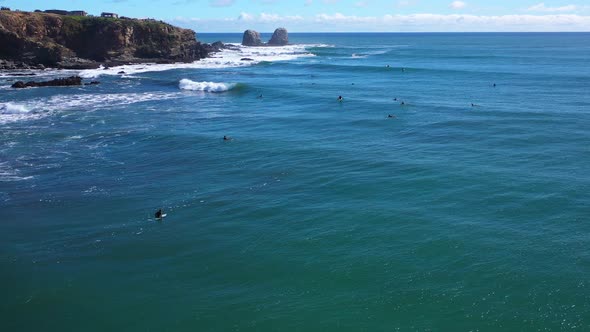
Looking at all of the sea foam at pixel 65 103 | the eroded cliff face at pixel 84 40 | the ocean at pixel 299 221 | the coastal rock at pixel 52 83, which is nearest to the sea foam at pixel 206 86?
the sea foam at pixel 65 103

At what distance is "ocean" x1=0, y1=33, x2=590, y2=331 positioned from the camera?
1758cm

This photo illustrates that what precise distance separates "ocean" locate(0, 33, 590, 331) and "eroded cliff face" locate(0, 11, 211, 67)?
136ft

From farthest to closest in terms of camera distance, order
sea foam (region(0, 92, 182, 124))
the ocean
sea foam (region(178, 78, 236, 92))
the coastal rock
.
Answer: sea foam (region(178, 78, 236, 92)) < the coastal rock < sea foam (region(0, 92, 182, 124)) < the ocean

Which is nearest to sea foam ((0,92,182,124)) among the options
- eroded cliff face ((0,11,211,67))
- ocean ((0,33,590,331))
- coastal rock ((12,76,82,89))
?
ocean ((0,33,590,331))

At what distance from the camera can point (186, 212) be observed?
25.7 metres

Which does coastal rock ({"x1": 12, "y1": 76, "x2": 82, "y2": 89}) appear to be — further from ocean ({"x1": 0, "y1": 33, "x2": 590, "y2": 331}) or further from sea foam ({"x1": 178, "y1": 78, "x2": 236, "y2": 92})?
ocean ({"x1": 0, "y1": 33, "x2": 590, "y2": 331})

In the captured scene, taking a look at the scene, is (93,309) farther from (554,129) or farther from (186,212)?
(554,129)

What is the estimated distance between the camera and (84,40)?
92438 millimetres

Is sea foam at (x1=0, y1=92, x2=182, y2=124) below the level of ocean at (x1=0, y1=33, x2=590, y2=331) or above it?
above

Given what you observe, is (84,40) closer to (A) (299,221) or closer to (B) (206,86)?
(B) (206,86)

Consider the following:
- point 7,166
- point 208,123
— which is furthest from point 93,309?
point 208,123

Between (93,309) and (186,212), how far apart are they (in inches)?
337

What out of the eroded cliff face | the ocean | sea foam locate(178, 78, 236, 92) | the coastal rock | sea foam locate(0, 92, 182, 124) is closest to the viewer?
the ocean

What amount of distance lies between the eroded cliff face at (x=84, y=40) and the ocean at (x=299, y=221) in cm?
4151
